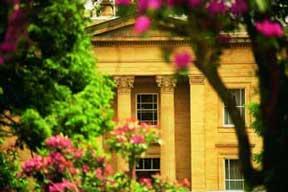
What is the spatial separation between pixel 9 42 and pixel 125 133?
376cm

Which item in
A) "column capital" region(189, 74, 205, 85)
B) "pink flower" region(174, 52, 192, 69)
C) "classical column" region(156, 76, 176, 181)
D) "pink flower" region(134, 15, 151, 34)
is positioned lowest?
"classical column" region(156, 76, 176, 181)

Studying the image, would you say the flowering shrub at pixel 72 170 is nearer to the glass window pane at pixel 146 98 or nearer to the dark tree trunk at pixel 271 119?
the dark tree trunk at pixel 271 119

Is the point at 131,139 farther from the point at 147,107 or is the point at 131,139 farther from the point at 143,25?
the point at 147,107

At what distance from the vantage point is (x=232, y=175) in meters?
44.9

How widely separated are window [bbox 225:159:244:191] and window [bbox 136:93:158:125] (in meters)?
4.54

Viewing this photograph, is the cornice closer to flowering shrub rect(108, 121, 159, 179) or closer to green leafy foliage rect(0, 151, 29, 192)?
green leafy foliage rect(0, 151, 29, 192)

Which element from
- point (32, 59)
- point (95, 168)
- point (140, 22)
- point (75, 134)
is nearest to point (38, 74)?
point (32, 59)

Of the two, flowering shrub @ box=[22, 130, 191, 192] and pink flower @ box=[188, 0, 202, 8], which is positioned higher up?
pink flower @ box=[188, 0, 202, 8]

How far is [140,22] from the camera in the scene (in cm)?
821

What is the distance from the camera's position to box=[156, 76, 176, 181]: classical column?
45.0 m

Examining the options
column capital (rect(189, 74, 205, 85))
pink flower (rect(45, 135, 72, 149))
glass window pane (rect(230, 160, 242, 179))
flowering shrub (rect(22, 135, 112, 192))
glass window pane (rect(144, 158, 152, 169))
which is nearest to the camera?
pink flower (rect(45, 135, 72, 149))

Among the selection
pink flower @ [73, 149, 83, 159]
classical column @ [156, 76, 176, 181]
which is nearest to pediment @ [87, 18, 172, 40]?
classical column @ [156, 76, 176, 181]

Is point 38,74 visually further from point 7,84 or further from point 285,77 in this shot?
point 285,77

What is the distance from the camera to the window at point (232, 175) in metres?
44.6
